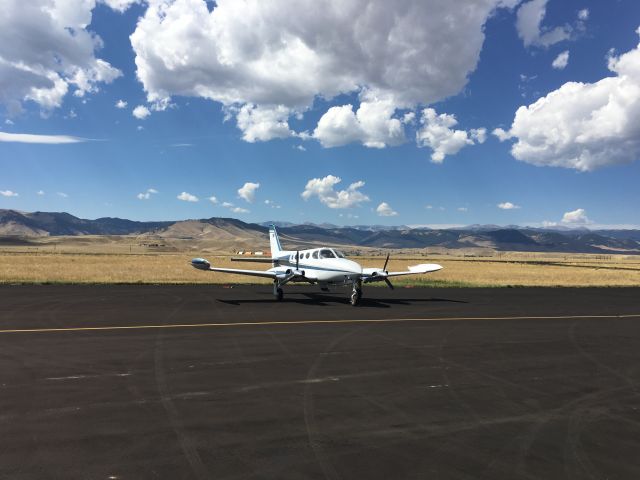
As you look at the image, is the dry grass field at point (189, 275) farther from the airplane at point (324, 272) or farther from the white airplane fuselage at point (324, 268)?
the white airplane fuselage at point (324, 268)

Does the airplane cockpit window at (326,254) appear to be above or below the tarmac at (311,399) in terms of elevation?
above

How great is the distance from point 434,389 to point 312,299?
1811 cm

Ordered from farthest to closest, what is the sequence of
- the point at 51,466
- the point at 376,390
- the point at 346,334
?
the point at 346,334, the point at 376,390, the point at 51,466

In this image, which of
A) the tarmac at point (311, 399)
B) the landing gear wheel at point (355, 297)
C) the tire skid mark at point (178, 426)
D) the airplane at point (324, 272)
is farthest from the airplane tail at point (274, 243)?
the tire skid mark at point (178, 426)

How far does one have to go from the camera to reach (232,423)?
743 cm

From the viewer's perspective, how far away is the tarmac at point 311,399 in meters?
6.12

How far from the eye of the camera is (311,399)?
873 centimetres

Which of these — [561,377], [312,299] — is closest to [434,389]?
[561,377]

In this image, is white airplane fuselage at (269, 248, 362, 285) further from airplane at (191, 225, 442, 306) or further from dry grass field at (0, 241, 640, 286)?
dry grass field at (0, 241, 640, 286)

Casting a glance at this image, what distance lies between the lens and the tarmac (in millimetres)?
6121

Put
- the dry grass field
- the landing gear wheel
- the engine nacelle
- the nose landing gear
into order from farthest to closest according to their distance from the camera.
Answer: the dry grass field, the engine nacelle, the landing gear wheel, the nose landing gear

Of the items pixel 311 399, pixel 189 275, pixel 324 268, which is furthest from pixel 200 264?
pixel 189 275

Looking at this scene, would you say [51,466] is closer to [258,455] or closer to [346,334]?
[258,455]

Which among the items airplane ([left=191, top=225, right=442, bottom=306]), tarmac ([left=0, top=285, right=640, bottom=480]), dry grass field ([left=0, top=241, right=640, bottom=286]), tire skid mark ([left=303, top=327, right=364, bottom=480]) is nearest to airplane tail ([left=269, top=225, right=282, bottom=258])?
airplane ([left=191, top=225, right=442, bottom=306])
